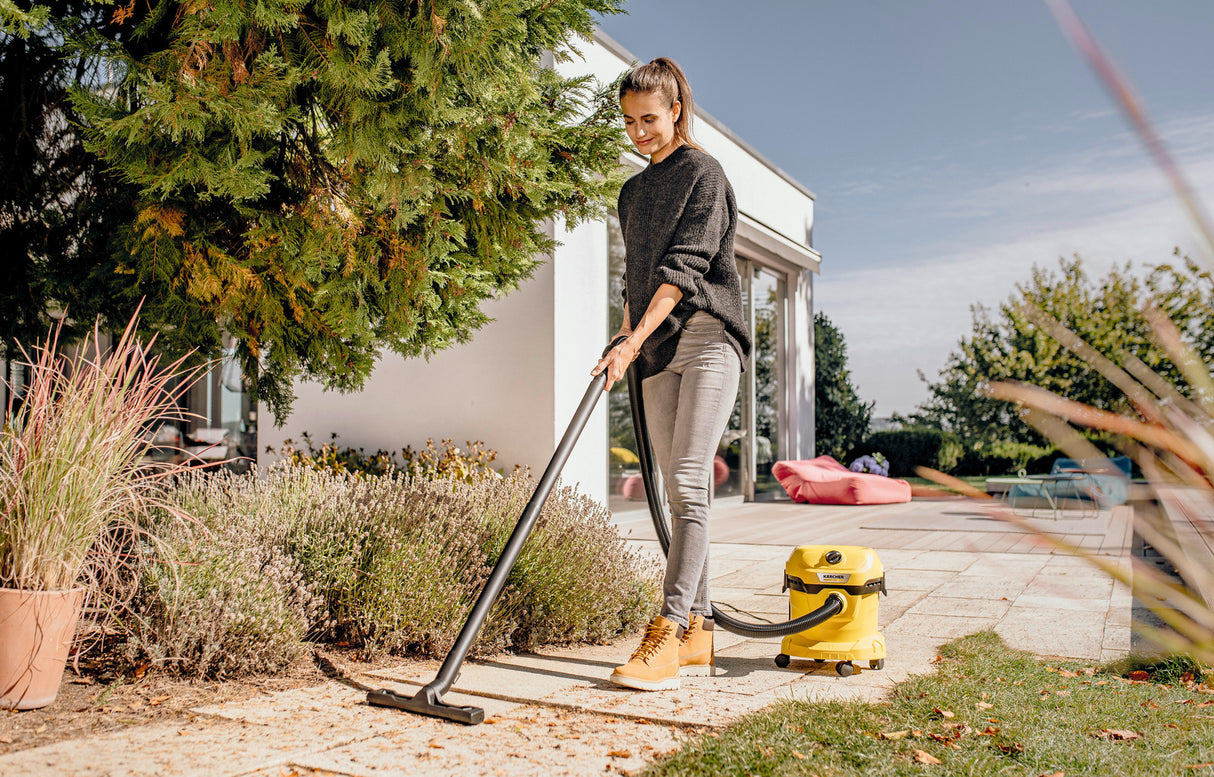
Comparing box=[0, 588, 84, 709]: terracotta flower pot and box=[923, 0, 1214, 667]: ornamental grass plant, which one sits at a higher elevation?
box=[923, 0, 1214, 667]: ornamental grass plant

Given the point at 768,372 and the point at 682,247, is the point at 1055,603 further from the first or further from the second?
the point at 768,372

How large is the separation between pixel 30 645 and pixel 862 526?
21.7 ft

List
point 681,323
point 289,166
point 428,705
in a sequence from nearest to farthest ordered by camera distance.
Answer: point 428,705
point 681,323
point 289,166

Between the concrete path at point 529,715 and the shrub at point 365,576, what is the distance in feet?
0.48

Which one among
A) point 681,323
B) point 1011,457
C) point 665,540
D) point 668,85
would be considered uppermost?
point 668,85

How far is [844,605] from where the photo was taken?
2664 millimetres

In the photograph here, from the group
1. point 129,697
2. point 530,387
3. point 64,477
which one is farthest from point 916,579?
point 64,477

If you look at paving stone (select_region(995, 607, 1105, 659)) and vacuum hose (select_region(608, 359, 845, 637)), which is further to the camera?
paving stone (select_region(995, 607, 1105, 659))

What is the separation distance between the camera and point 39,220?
3.46 m

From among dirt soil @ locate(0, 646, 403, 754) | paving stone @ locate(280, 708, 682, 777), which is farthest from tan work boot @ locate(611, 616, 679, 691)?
dirt soil @ locate(0, 646, 403, 754)

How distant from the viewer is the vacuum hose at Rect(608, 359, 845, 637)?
8.59ft

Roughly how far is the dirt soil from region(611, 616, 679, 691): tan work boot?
2.67 feet

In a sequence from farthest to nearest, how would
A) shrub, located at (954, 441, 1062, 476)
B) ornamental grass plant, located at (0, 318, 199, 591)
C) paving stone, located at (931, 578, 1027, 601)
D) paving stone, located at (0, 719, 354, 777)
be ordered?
shrub, located at (954, 441, 1062, 476), paving stone, located at (931, 578, 1027, 601), ornamental grass plant, located at (0, 318, 199, 591), paving stone, located at (0, 719, 354, 777)

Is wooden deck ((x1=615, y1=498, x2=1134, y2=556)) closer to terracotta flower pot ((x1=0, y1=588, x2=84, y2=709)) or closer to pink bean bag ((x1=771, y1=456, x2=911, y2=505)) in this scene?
pink bean bag ((x1=771, y1=456, x2=911, y2=505))
